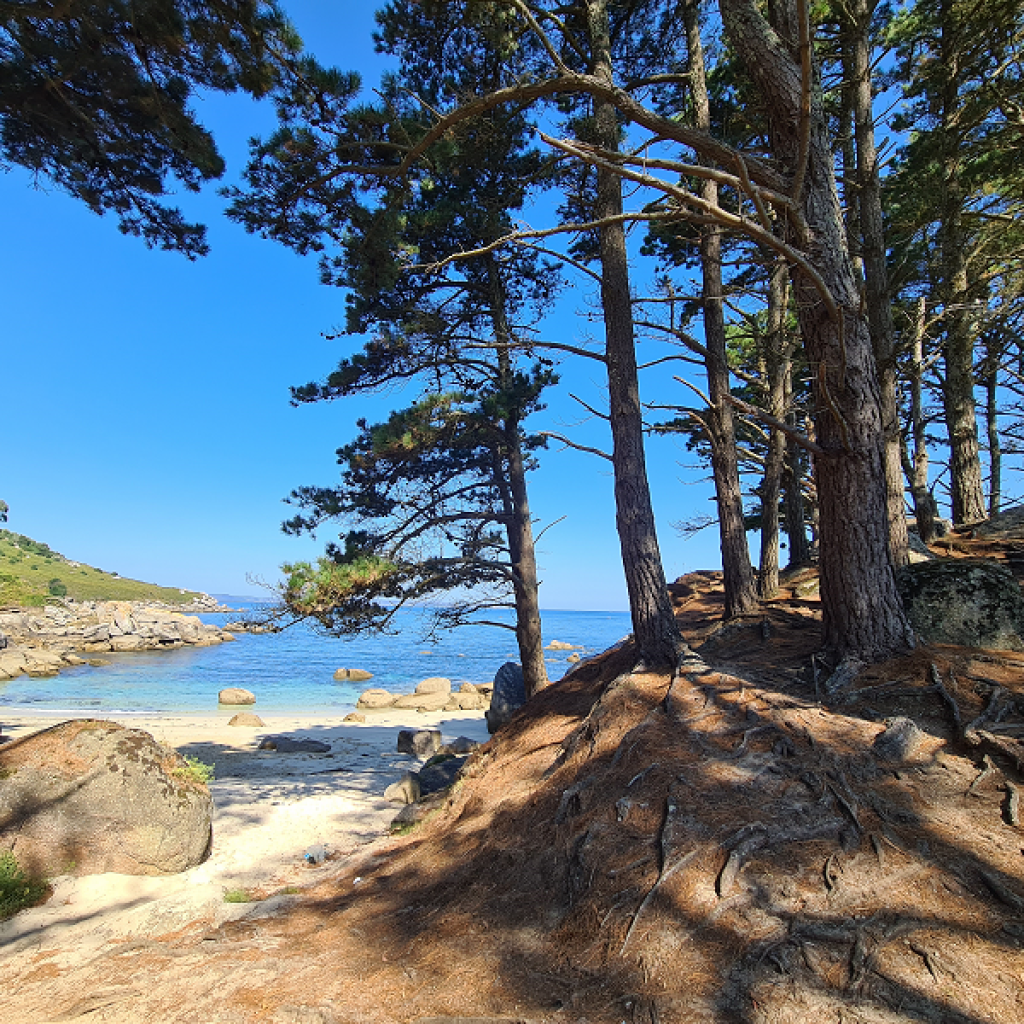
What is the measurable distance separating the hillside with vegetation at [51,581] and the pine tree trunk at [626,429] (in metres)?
46.6

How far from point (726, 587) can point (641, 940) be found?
20.5 ft

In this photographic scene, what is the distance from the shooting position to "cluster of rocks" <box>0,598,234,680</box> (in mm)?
29422

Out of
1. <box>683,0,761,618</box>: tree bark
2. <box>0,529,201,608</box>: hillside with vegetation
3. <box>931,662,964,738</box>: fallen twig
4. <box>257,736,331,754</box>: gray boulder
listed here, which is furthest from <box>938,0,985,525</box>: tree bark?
<box>0,529,201,608</box>: hillside with vegetation

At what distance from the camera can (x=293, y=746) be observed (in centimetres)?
1359

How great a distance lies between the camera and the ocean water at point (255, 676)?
21922mm

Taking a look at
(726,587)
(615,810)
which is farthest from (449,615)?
(615,810)

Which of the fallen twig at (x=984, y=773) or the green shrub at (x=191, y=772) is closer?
the fallen twig at (x=984, y=773)

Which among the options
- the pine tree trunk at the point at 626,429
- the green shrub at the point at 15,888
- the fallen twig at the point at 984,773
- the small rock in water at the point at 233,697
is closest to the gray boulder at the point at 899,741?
the fallen twig at the point at 984,773

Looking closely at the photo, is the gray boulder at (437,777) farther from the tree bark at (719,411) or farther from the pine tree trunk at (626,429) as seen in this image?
the tree bark at (719,411)

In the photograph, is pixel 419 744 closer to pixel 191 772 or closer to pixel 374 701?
pixel 191 772

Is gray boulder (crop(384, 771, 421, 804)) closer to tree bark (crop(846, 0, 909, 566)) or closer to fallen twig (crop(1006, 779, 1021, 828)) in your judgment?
fallen twig (crop(1006, 779, 1021, 828))

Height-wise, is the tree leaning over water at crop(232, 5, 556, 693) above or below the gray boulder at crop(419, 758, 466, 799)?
above

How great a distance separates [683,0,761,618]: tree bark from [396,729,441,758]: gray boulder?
7.92 metres

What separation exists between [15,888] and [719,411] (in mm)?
9176
